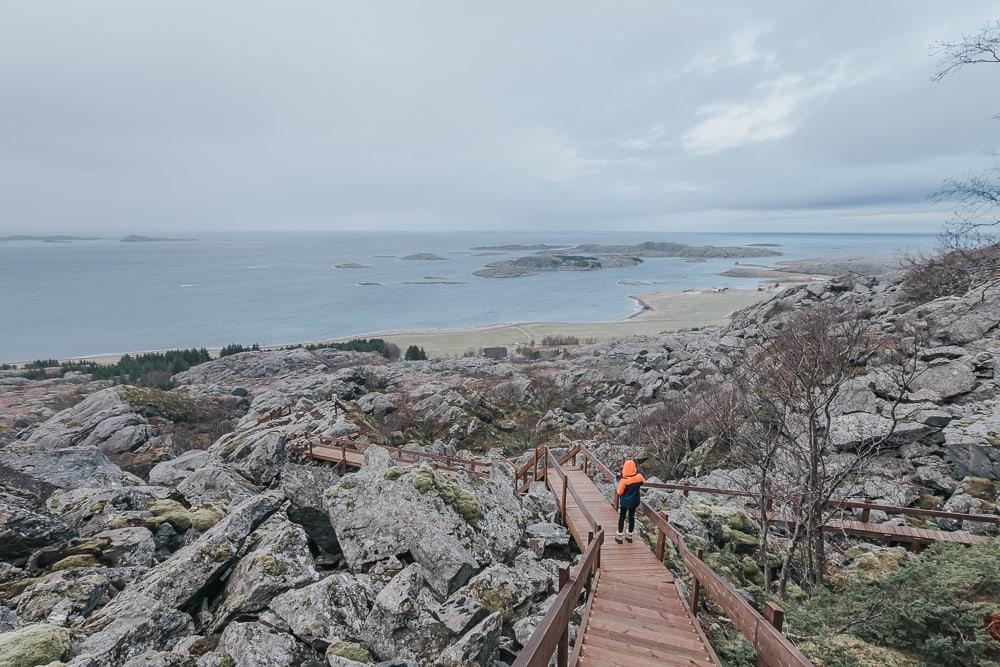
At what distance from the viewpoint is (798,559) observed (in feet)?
33.1

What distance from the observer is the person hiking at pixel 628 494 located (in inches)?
337

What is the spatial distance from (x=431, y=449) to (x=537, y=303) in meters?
90.3

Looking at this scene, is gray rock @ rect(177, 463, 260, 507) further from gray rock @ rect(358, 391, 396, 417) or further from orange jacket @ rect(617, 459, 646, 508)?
gray rock @ rect(358, 391, 396, 417)

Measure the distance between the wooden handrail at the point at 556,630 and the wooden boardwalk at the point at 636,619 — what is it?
70cm

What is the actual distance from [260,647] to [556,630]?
13.2ft

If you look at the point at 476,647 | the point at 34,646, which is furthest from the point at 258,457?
the point at 476,647

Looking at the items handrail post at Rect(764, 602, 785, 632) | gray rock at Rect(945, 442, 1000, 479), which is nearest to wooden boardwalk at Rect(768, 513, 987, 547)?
gray rock at Rect(945, 442, 1000, 479)

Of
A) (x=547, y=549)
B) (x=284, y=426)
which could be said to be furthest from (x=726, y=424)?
(x=284, y=426)

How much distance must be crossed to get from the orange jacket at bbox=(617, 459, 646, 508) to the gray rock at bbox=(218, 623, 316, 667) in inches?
219

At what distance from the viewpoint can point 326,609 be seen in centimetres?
637

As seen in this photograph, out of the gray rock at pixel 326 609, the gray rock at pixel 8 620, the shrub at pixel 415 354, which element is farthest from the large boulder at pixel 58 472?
the shrub at pixel 415 354

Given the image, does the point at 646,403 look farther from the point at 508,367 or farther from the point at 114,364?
the point at 114,364

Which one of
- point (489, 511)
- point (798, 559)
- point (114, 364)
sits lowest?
point (114, 364)

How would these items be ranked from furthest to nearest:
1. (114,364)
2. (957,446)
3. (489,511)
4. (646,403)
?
(114,364), (646,403), (957,446), (489,511)
